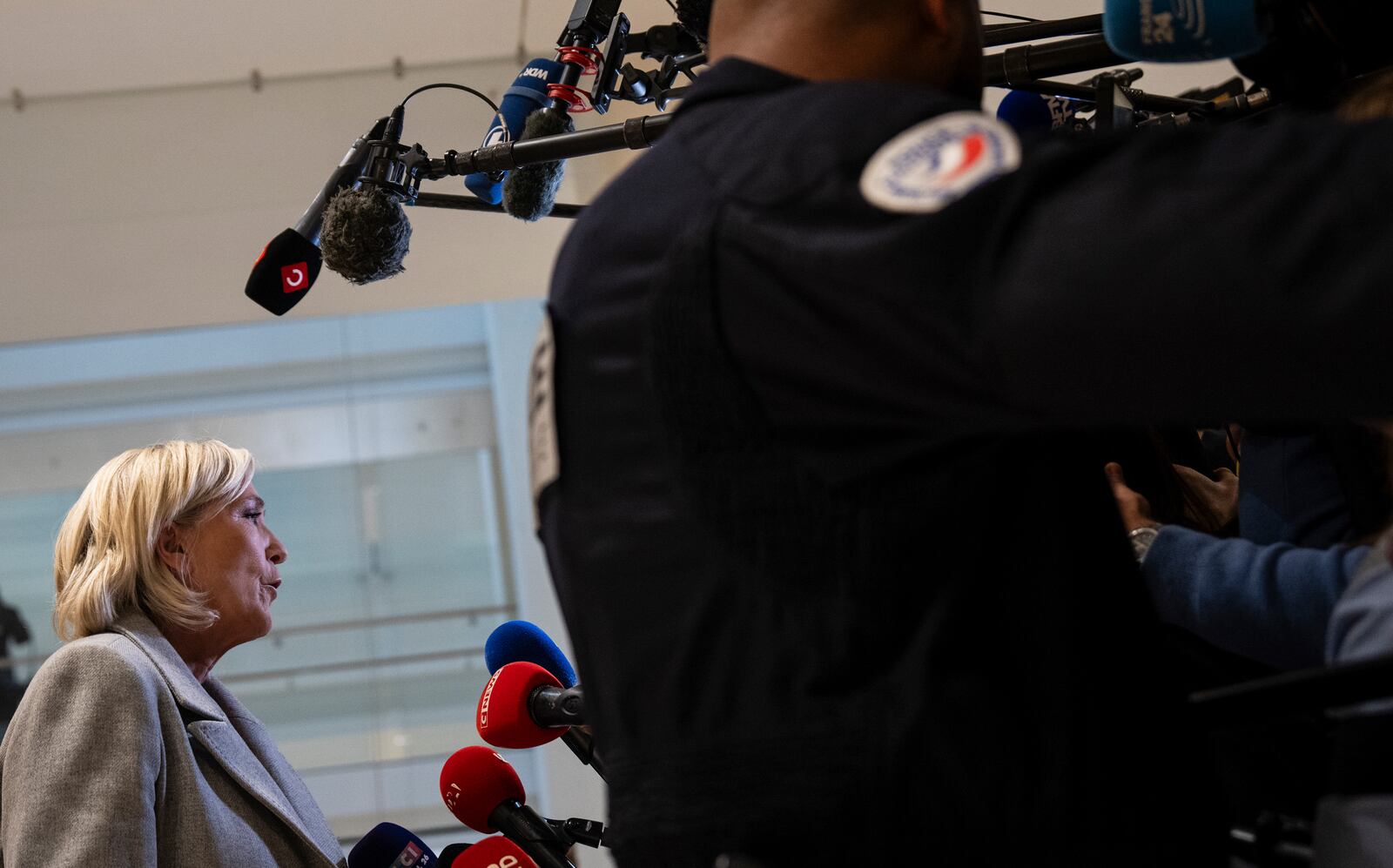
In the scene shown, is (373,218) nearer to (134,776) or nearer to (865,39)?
(134,776)

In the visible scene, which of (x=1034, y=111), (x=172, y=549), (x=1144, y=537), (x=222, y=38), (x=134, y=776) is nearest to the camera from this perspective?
(x=1144, y=537)

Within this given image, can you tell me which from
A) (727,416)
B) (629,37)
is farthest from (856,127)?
(629,37)

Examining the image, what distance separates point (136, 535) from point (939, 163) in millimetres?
1913

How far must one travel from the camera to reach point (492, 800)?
1.89 metres

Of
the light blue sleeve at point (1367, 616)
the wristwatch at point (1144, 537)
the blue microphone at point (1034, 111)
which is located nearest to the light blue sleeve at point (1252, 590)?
the wristwatch at point (1144, 537)

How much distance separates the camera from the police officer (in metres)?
0.51

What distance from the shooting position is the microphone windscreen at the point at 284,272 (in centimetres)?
185

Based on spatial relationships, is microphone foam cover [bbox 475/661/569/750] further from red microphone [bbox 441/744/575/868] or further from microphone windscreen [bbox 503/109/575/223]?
microphone windscreen [bbox 503/109/575/223]

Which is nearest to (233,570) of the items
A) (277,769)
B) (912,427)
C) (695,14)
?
(277,769)

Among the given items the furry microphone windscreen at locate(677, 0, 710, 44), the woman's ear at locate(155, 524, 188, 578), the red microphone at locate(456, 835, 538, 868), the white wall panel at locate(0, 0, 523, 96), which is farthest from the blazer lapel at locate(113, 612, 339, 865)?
the white wall panel at locate(0, 0, 523, 96)

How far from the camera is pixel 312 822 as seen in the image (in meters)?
2.11

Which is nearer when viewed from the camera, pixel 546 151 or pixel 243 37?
pixel 546 151

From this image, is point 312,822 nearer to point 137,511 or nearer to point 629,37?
point 137,511

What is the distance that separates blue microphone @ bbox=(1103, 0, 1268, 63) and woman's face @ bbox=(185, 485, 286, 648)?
1733mm
